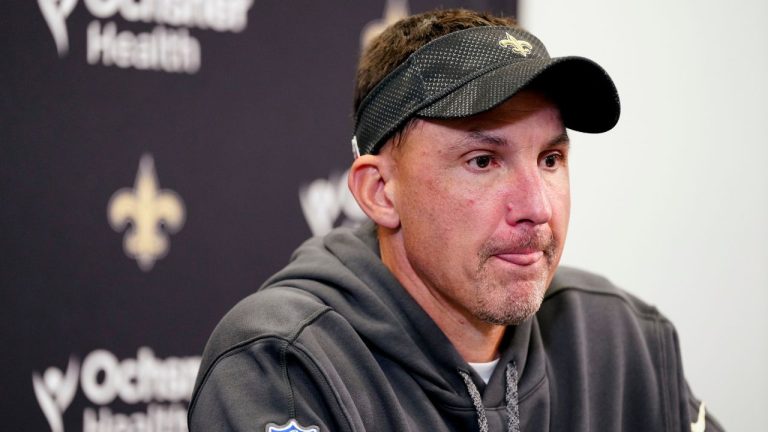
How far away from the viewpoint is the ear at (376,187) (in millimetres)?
1404

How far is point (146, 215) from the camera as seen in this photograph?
1.87 m

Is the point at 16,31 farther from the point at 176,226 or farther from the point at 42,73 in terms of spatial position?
the point at 176,226

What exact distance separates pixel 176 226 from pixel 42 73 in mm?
411

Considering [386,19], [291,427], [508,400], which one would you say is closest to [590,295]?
[508,400]

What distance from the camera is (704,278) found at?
2.55 metres

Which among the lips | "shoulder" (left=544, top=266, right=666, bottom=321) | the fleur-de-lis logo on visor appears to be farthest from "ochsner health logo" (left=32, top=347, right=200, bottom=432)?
the fleur-de-lis logo on visor

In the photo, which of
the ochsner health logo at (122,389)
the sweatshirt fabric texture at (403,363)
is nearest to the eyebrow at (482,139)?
the sweatshirt fabric texture at (403,363)

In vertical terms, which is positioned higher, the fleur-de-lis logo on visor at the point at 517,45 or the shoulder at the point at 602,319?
the fleur-de-lis logo on visor at the point at 517,45

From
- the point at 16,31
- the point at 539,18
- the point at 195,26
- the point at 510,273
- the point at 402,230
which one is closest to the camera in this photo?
the point at 510,273

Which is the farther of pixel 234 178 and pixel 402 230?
pixel 234 178

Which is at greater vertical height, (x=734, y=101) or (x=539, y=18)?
(x=539, y=18)

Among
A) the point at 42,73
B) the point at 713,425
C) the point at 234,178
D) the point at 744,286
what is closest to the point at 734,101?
the point at 744,286

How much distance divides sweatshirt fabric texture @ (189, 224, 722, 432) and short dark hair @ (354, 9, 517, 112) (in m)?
0.27

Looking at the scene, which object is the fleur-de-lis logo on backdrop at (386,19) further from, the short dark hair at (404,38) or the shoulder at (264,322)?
the shoulder at (264,322)
